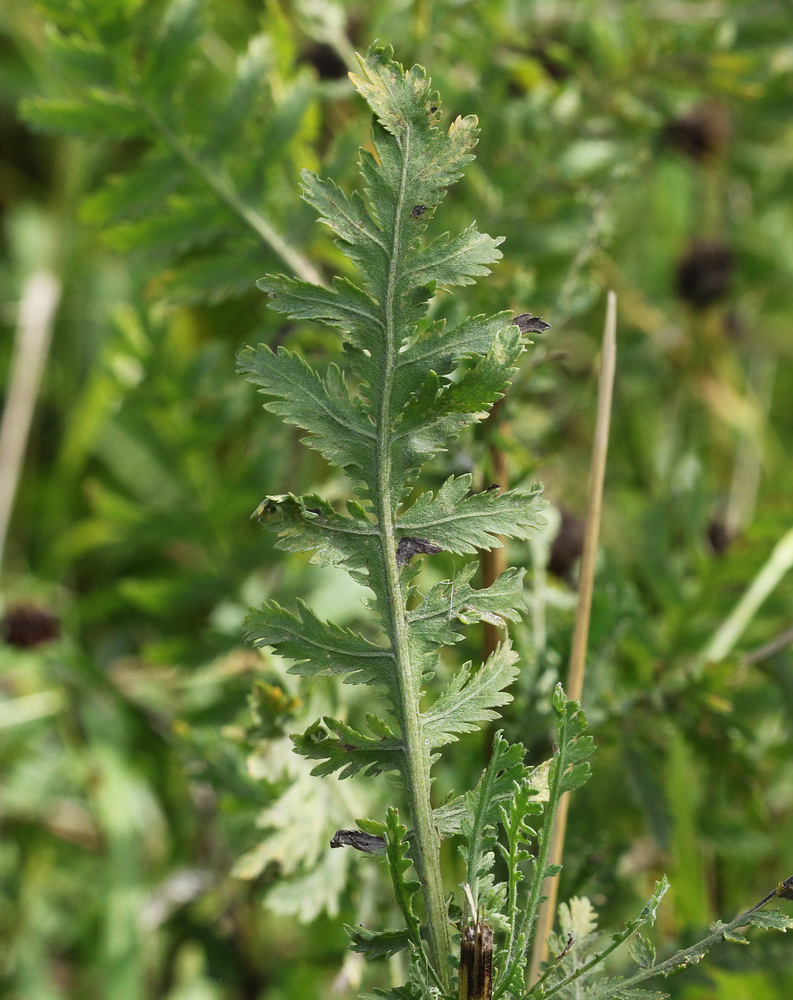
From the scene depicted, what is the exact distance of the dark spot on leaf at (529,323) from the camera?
2.18 ft

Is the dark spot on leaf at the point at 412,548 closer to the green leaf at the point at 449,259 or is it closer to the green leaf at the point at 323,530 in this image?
the green leaf at the point at 323,530

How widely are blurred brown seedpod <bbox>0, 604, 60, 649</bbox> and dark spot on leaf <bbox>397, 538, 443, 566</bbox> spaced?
944 mm

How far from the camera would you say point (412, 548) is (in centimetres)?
67

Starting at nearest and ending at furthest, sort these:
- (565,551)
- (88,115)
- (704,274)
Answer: (88,115) → (565,551) → (704,274)

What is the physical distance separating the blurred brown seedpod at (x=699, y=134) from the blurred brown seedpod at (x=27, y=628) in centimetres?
137

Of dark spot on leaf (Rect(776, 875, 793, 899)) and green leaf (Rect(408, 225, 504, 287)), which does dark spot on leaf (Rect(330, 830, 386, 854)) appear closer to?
dark spot on leaf (Rect(776, 875, 793, 899))

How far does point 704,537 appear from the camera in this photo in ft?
5.00

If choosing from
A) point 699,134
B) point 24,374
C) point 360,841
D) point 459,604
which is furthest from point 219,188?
point 699,134

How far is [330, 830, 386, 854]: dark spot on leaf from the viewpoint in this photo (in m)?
A: 0.64

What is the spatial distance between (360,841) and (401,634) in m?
0.14

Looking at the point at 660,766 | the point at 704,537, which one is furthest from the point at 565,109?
the point at 660,766

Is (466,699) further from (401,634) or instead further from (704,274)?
(704,274)

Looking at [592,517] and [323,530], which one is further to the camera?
[592,517]

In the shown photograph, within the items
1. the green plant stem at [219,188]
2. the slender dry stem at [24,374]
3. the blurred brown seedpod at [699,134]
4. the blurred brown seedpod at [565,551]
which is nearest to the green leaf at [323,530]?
the green plant stem at [219,188]
